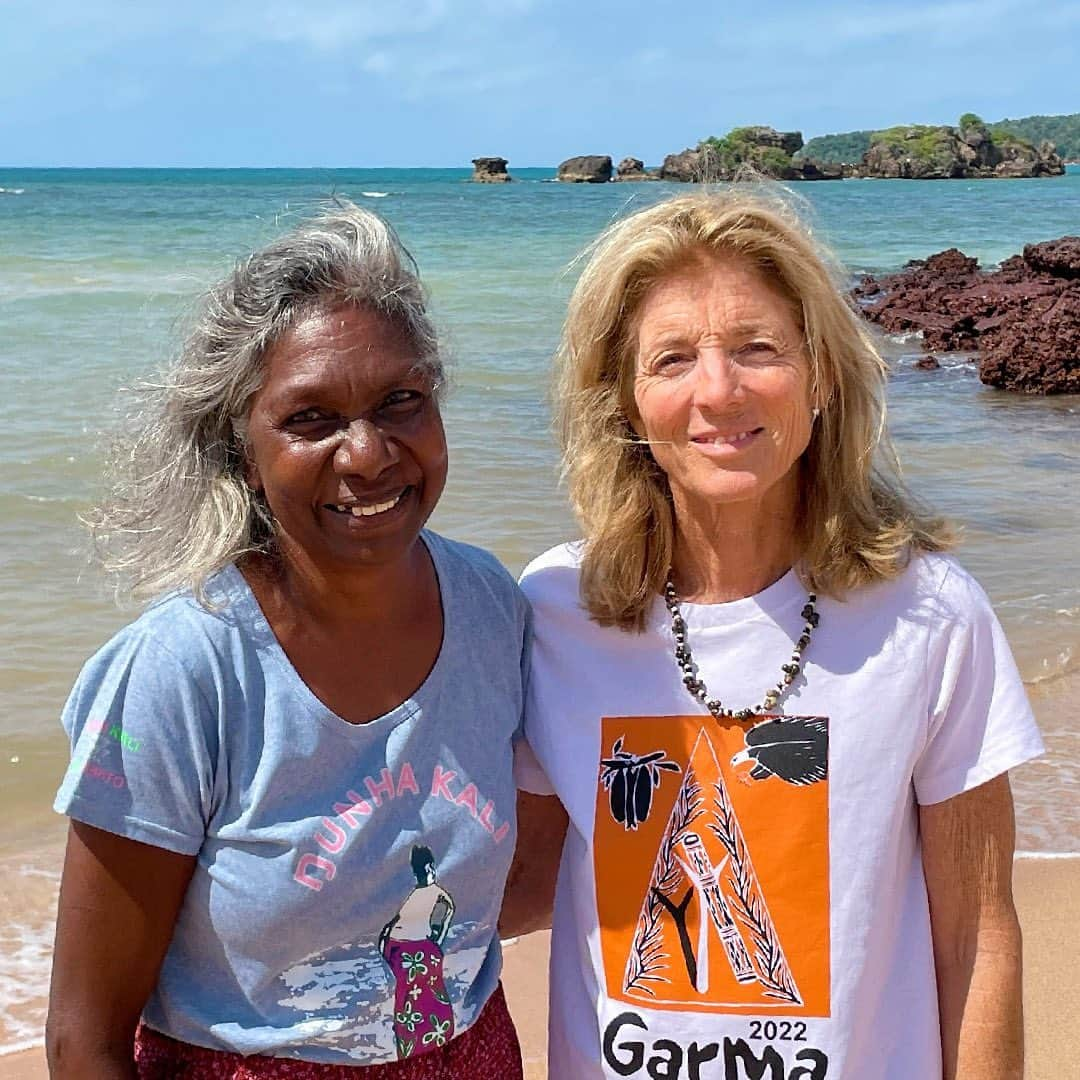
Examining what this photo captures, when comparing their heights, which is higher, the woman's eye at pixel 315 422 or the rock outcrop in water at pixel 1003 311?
the woman's eye at pixel 315 422

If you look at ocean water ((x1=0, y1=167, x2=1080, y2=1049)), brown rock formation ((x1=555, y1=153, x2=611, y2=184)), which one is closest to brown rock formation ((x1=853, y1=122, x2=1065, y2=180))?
brown rock formation ((x1=555, y1=153, x2=611, y2=184))

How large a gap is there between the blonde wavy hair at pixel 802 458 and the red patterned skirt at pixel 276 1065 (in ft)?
2.44

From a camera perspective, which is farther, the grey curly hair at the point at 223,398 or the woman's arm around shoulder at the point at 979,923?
the woman's arm around shoulder at the point at 979,923

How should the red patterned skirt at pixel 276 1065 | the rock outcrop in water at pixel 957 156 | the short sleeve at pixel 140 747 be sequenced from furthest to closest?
1. the rock outcrop in water at pixel 957 156
2. the red patterned skirt at pixel 276 1065
3. the short sleeve at pixel 140 747

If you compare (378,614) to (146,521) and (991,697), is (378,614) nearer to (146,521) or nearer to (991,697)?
(146,521)

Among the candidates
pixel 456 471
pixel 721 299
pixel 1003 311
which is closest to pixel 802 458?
pixel 721 299

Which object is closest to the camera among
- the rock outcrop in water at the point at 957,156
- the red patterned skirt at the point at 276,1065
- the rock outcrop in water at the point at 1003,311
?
the red patterned skirt at the point at 276,1065

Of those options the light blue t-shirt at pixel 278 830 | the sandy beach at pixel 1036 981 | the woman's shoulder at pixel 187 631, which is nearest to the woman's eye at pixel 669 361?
the light blue t-shirt at pixel 278 830

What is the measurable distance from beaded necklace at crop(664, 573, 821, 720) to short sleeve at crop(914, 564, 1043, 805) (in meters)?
0.20

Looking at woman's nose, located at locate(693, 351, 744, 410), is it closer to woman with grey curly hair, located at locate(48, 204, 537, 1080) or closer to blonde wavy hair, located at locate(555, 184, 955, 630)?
blonde wavy hair, located at locate(555, 184, 955, 630)

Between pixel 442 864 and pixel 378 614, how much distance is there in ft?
1.30

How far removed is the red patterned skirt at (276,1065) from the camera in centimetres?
200

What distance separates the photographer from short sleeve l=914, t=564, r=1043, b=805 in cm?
214

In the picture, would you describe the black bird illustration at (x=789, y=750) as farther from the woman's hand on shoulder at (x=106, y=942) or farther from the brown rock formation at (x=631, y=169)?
the brown rock formation at (x=631, y=169)
